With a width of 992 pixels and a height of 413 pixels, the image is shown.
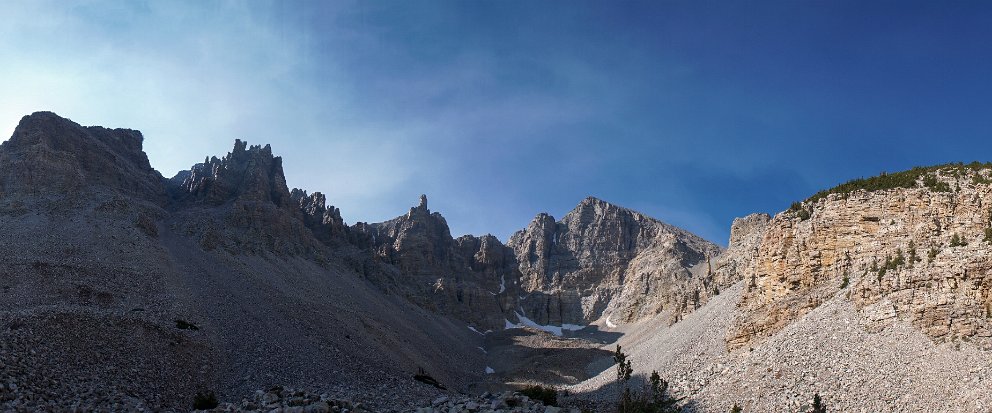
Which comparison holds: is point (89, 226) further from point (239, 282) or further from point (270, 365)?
point (270, 365)

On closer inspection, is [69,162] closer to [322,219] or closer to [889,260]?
[322,219]

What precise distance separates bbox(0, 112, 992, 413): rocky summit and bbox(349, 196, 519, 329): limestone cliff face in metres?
9.35

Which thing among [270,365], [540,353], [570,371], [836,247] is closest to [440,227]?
[540,353]

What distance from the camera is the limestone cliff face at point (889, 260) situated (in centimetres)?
3131

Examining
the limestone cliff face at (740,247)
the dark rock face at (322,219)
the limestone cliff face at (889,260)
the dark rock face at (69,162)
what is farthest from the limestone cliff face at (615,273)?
the dark rock face at (69,162)

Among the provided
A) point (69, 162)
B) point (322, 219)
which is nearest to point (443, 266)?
point (322, 219)

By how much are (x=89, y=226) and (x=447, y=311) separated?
258ft

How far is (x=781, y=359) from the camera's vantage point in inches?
1352

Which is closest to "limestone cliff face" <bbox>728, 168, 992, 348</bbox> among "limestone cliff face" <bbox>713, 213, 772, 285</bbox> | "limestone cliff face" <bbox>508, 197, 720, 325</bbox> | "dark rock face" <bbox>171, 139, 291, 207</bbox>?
"limestone cliff face" <bbox>713, 213, 772, 285</bbox>

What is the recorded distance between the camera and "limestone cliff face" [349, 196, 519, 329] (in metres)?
145

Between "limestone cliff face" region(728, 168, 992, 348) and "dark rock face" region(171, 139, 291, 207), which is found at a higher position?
"dark rock face" region(171, 139, 291, 207)

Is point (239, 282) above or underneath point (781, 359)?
above

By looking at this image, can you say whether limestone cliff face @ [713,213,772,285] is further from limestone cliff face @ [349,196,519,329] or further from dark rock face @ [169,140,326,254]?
dark rock face @ [169,140,326,254]

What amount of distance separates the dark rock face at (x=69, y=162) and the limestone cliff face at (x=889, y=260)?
91.8m
